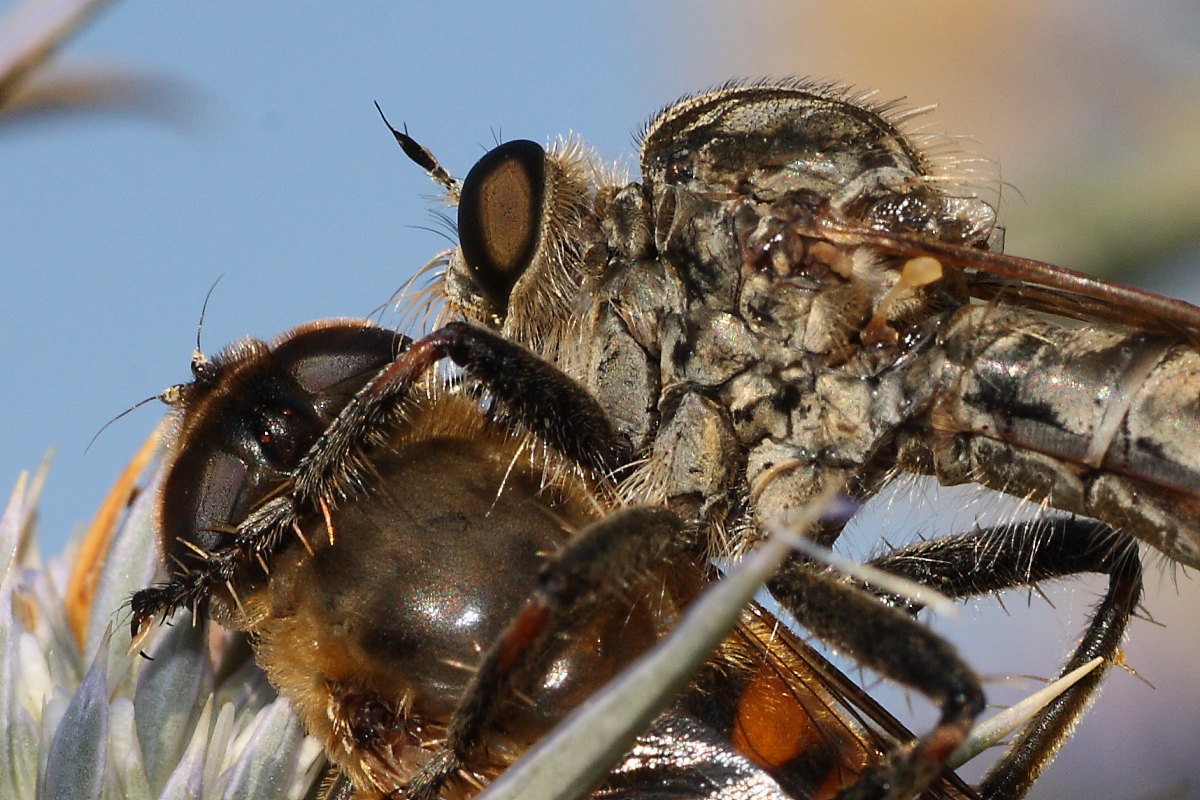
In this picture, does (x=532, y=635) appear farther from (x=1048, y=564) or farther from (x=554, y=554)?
(x=1048, y=564)

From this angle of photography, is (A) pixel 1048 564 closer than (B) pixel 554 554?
No

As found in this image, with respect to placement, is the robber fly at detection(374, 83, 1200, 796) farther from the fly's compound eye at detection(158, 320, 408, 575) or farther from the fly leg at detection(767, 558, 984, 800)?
the fly's compound eye at detection(158, 320, 408, 575)

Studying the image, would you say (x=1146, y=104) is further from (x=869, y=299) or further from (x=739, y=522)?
(x=739, y=522)

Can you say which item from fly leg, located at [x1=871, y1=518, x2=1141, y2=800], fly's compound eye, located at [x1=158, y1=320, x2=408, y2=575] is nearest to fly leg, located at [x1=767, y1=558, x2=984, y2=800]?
fly leg, located at [x1=871, y1=518, x2=1141, y2=800]

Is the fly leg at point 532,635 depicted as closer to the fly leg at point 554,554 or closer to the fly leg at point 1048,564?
the fly leg at point 554,554

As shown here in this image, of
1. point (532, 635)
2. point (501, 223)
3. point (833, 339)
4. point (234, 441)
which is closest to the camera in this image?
point (532, 635)

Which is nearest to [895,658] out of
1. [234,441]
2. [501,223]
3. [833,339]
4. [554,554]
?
[554,554]

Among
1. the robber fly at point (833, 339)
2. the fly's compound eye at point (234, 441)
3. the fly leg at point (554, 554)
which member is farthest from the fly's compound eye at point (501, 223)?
the fly's compound eye at point (234, 441)
